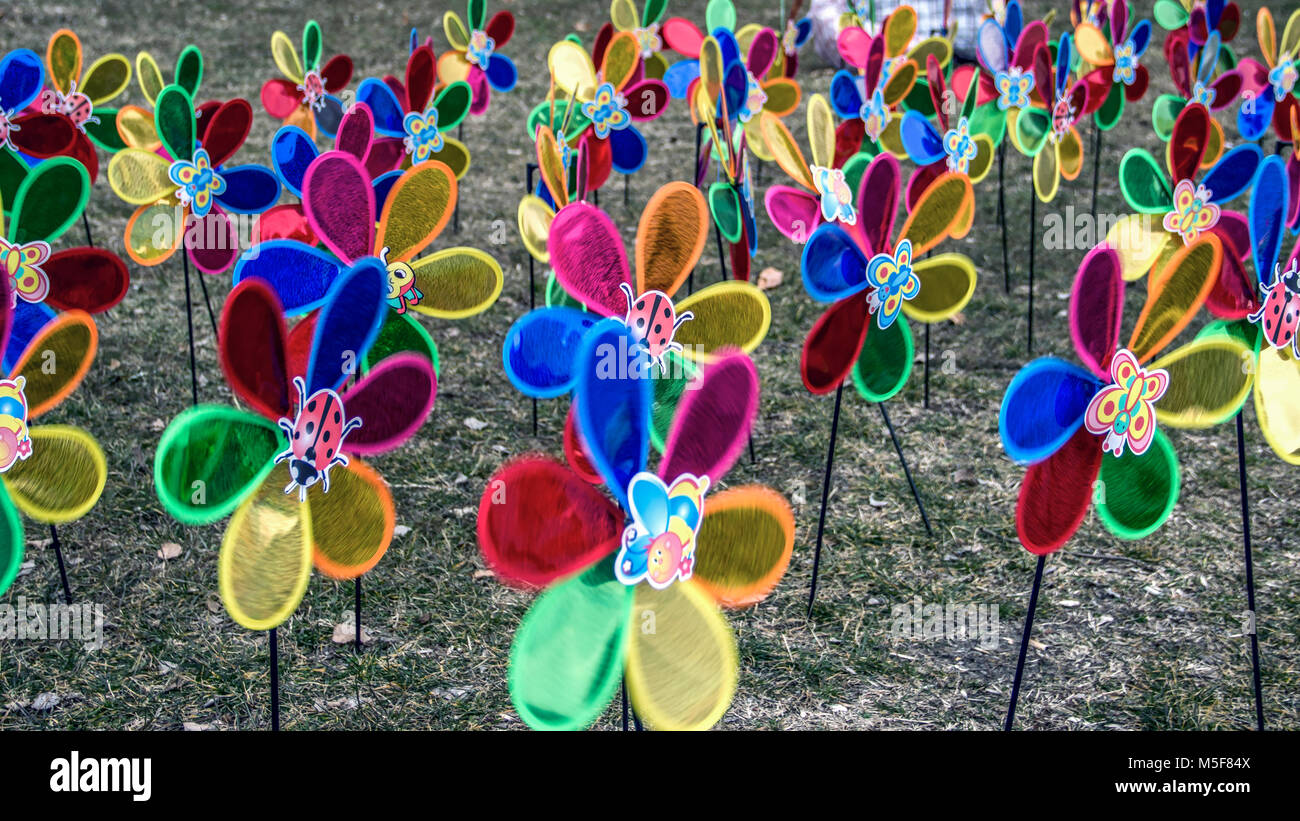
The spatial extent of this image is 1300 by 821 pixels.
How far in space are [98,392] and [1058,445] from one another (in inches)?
137

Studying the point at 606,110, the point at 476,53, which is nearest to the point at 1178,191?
the point at 606,110

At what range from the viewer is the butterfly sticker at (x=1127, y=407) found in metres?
1.82

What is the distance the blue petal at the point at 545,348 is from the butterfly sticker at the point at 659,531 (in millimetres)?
532

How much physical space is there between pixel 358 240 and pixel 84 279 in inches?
28.5

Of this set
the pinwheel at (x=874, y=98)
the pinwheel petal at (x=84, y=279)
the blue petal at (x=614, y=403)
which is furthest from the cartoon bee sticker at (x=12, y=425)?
the pinwheel at (x=874, y=98)

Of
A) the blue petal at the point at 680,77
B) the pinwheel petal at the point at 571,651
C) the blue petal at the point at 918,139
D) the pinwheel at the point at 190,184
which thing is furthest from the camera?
the blue petal at the point at 680,77

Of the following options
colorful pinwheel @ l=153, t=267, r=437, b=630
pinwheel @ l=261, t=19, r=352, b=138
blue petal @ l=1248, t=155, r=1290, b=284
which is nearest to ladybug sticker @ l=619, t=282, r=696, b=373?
colorful pinwheel @ l=153, t=267, r=437, b=630

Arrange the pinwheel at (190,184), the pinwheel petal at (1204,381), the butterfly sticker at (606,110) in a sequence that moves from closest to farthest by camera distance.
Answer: the pinwheel petal at (1204,381), the pinwheel at (190,184), the butterfly sticker at (606,110)

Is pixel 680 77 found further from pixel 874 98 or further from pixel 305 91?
pixel 305 91

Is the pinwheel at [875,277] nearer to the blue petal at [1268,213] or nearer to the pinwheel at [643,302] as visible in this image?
the pinwheel at [643,302]

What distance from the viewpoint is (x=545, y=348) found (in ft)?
6.77

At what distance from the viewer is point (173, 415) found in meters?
4.00

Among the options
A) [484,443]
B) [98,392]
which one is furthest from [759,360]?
[98,392]
